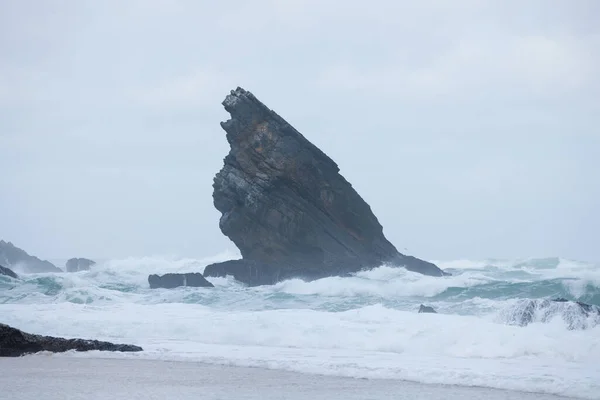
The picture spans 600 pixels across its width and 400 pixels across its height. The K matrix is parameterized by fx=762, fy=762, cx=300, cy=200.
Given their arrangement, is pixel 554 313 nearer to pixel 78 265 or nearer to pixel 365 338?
pixel 365 338

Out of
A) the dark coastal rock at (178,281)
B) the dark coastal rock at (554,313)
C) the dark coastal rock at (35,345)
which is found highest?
the dark coastal rock at (178,281)

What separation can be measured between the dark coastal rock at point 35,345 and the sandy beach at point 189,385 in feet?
2.23

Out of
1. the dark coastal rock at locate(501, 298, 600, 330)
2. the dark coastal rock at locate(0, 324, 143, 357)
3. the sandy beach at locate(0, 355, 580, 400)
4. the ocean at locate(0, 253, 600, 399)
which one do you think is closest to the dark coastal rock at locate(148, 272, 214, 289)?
the ocean at locate(0, 253, 600, 399)

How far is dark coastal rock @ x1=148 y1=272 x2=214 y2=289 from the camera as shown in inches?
1502

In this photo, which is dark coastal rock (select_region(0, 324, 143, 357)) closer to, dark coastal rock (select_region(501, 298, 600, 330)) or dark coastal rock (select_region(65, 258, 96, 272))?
dark coastal rock (select_region(501, 298, 600, 330))

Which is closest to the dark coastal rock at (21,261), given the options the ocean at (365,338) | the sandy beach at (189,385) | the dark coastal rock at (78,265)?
the dark coastal rock at (78,265)

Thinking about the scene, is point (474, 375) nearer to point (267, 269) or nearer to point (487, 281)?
point (487, 281)

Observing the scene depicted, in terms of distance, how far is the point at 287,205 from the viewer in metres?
41.4

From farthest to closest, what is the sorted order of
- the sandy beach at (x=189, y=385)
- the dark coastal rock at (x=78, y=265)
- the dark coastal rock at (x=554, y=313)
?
1. the dark coastal rock at (x=78, y=265)
2. the dark coastal rock at (x=554, y=313)
3. the sandy beach at (x=189, y=385)

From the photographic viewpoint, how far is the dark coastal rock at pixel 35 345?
529 inches

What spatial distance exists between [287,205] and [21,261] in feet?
164

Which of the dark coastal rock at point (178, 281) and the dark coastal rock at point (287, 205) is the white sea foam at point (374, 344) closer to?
the dark coastal rock at point (178, 281)

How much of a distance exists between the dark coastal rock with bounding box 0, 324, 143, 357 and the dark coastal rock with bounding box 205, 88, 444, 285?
87.4 feet

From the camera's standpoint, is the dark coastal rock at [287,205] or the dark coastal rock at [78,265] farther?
the dark coastal rock at [78,265]
